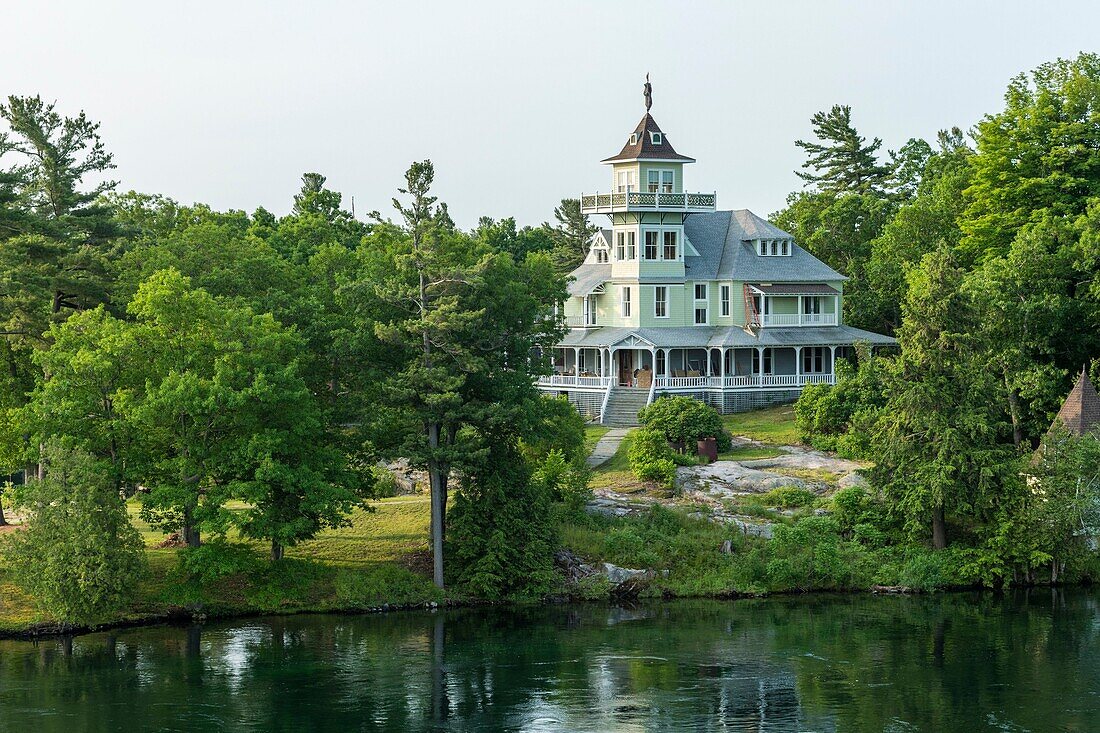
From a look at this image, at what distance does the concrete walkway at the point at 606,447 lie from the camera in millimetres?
54969

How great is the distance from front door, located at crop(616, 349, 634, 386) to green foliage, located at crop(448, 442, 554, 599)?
23892mm

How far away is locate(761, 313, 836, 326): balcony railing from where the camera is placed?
221 feet

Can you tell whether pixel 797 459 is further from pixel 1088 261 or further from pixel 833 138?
pixel 833 138

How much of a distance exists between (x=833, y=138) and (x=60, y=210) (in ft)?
189

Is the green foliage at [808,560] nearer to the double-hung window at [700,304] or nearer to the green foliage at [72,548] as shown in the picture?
the green foliage at [72,548]

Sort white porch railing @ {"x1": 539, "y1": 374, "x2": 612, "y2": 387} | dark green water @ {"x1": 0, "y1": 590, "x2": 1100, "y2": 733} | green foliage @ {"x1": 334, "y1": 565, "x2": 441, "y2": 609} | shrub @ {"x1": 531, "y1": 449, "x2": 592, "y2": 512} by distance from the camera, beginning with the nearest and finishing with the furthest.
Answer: dark green water @ {"x1": 0, "y1": 590, "x2": 1100, "y2": 733} < green foliage @ {"x1": 334, "y1": 565, "x2": 441, "y2": 609} < shrub @ {"x1": 531, "y1": 449, "x2": 592, "y2": 512} < white porch railing @ {"x1": 539, "y1": 374, "x2": 612, "y2": 387}

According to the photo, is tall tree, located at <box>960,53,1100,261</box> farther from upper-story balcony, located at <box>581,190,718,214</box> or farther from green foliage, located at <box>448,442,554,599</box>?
green foliage, located at <box>448,442,554,599</box>

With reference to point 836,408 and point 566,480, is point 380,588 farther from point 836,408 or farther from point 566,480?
point 836,408

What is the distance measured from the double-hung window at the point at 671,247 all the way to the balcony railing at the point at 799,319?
16.3 feet

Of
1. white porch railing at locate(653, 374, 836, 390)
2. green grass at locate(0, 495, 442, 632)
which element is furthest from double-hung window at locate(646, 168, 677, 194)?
green grass at locate(0, 495, 442, 632)

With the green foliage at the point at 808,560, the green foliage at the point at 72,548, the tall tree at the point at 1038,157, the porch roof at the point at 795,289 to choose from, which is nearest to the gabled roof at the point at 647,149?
the porch roof at the point at 795,289

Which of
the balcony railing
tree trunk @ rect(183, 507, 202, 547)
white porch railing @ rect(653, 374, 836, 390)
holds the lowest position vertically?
tree trunk @ rect(183, 507, 202, 547)

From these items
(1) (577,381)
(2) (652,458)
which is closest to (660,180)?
(1) (577,381)

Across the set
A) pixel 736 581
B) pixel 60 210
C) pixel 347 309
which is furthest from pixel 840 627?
pixel 60 210
